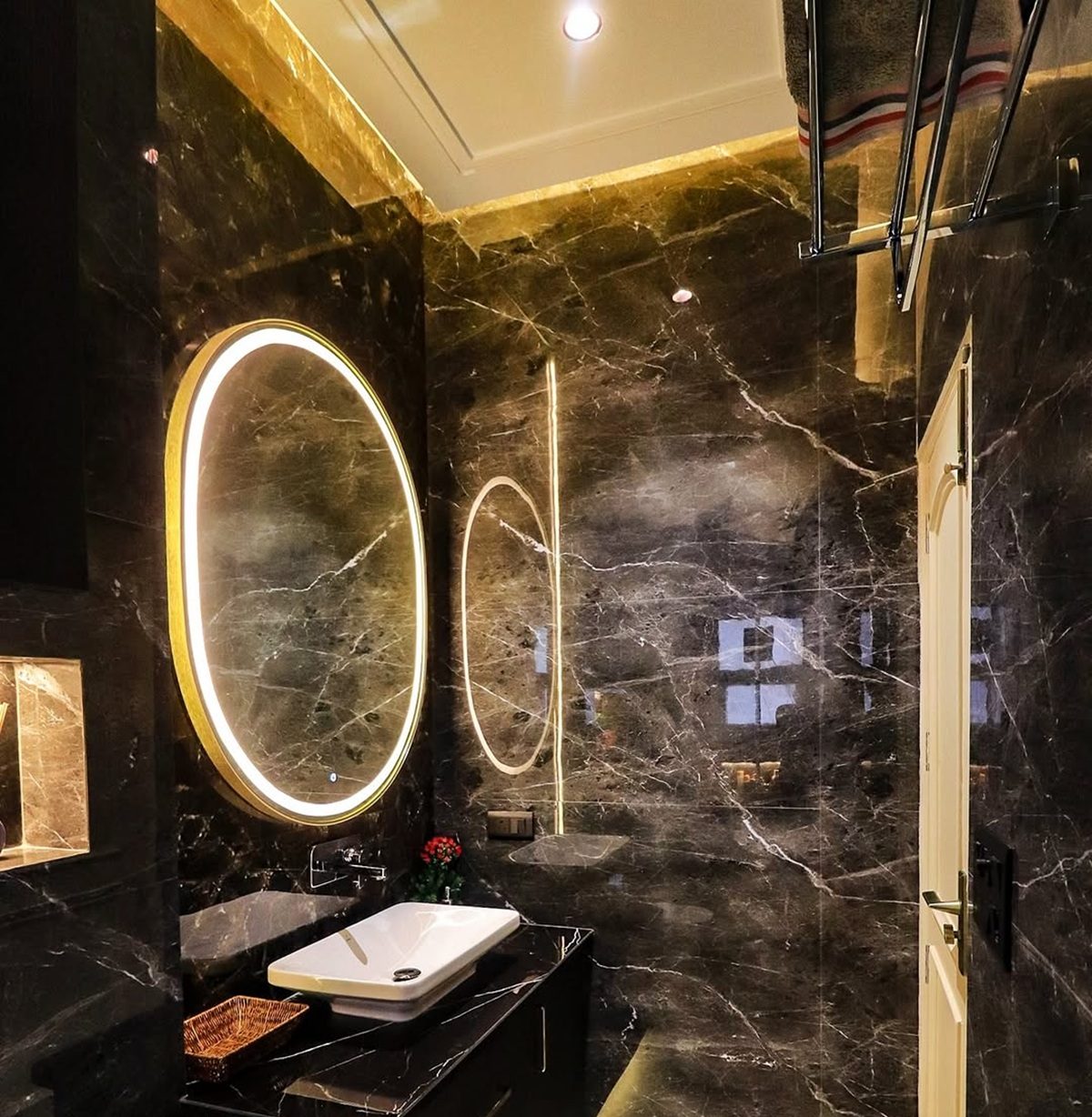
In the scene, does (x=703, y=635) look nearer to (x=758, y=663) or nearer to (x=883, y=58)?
(x=758, y=663)

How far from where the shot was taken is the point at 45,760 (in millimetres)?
1280

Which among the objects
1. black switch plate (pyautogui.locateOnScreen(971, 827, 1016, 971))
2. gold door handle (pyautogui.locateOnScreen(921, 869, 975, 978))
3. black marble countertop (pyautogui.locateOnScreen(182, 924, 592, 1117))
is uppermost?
black switch plate (pyautogui.locateOnScreen(971, 827, 1016, 971))

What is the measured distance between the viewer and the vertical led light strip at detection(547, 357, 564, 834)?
255 centimetres

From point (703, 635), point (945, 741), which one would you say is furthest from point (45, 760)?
point (945, 741)

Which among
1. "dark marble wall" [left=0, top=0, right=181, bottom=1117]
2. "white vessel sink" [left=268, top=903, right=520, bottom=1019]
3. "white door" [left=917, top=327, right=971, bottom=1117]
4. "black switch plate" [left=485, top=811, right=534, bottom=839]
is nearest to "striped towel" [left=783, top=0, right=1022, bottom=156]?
"white door" [left=917, top=327, right=971, bottom=1117]

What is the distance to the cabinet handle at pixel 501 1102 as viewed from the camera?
5.80 feet

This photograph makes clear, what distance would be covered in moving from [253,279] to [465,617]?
3.84 feet

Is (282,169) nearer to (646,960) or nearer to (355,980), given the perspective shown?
(355,980)

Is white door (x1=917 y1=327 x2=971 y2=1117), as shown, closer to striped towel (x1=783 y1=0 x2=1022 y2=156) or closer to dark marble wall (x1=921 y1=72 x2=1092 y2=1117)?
dark marble wall (x1=921 y1=72 x2=1092 y2=1117)

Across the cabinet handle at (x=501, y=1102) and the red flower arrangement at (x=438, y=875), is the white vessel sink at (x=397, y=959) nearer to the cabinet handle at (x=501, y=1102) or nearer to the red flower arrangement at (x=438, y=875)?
the red flower arrangement at (x=438, y=875)

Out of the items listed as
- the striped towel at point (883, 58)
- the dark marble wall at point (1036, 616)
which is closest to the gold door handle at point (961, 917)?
the dark marble wall at point (1036, 616)

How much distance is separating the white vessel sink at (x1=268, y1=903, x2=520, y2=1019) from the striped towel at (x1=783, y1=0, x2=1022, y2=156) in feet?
5.50

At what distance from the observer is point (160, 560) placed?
1476mm

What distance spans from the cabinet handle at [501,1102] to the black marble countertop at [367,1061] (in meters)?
0.17
